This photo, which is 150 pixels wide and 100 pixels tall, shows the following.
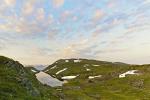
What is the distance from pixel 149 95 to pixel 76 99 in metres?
40.1

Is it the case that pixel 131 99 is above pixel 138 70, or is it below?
below

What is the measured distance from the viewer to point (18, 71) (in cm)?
6844

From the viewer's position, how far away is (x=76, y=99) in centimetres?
9456

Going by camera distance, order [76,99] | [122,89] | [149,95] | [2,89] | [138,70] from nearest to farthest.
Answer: [2,89] → [76,99] → [149,95] → [122,89] → [138,70]

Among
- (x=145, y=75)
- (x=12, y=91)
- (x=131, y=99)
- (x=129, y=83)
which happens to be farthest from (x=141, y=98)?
(x=12, y=91)

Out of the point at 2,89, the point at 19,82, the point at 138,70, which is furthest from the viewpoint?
the point at 138,70

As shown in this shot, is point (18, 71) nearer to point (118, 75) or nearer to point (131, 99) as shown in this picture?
point (131, 99)

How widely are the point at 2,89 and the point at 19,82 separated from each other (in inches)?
464

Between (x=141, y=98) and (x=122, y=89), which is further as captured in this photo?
(x=122, y=89)

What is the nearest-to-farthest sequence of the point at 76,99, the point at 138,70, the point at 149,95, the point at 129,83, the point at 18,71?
the point at 18,71
the point at 76,99
the point at 149,95
the point at 129,83
the point at 138,70

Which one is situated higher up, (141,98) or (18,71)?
(18,71)

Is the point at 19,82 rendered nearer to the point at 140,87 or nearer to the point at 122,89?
the point at 122,89

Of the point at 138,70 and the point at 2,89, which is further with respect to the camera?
the point at 138,70

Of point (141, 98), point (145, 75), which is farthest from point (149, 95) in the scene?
point (145, 75)
